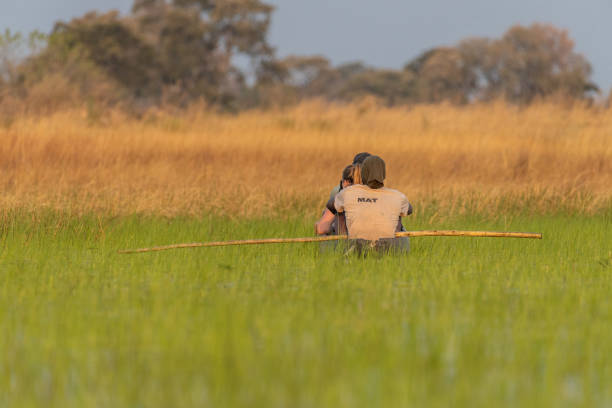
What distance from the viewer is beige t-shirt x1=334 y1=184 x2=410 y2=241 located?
25.1ft

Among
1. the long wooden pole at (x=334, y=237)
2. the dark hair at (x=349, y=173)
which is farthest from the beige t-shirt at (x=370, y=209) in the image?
the dark hair at (x=349, y=173)

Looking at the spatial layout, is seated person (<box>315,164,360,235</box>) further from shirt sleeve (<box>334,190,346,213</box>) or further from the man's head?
the man's head

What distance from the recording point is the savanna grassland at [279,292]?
147 inches

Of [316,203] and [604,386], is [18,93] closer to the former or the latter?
[316,203]

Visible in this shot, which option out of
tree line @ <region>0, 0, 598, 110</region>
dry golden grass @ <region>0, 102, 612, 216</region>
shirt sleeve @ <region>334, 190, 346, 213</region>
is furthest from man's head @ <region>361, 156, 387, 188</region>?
tree line @ <region>0, 0, 598, 110</region>

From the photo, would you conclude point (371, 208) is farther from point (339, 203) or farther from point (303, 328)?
point (303, 328)

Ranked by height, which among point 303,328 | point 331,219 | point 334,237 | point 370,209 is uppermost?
point 370,209

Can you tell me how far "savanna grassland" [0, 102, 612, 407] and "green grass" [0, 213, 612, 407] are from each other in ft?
0.06

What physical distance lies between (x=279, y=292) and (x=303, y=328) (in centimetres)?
122

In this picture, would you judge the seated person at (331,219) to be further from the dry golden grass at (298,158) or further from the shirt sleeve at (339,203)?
the dry golden grass at (298,158)

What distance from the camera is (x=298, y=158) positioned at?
57.1ft

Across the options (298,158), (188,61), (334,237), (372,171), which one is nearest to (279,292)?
(334,237)

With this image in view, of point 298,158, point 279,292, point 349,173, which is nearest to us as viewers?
point 279,292

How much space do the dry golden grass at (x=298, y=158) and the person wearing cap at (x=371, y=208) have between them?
4014mm
